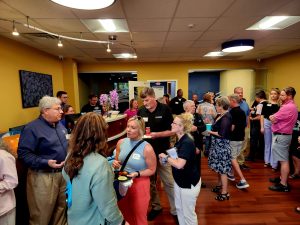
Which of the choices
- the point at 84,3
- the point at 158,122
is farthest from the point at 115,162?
the point at 84,3

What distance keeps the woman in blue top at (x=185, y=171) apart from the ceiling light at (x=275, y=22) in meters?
2.59

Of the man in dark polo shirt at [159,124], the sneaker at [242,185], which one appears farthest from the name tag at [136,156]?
the sneaker at [242,185]

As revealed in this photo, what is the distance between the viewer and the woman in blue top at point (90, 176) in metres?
1.19

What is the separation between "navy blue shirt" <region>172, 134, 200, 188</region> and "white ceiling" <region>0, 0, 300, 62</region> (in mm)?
1823

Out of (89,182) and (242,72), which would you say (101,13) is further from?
(242,72)

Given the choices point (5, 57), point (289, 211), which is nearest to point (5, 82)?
point (5, 57)

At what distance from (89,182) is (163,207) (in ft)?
6.96

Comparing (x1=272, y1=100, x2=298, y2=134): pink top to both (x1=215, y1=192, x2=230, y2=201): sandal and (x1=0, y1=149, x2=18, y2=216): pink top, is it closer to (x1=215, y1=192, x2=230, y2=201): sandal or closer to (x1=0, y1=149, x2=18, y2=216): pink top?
(x1=215, y1=192, x2=230, y2=201): sandal

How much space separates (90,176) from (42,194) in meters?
1.26

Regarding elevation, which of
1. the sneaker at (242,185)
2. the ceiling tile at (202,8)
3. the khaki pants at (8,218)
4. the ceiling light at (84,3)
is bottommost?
the sneaker at (242,185)

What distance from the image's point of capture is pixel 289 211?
111 inches

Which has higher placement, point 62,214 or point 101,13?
point 101,13

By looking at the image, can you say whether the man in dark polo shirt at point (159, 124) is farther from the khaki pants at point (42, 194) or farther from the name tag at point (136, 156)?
the khaki pants at point (42, 194)

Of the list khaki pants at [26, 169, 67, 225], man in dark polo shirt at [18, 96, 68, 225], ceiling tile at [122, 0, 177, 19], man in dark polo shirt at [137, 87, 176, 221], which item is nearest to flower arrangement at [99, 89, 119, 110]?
ceiling tile at [122, 0, 177, 19]
